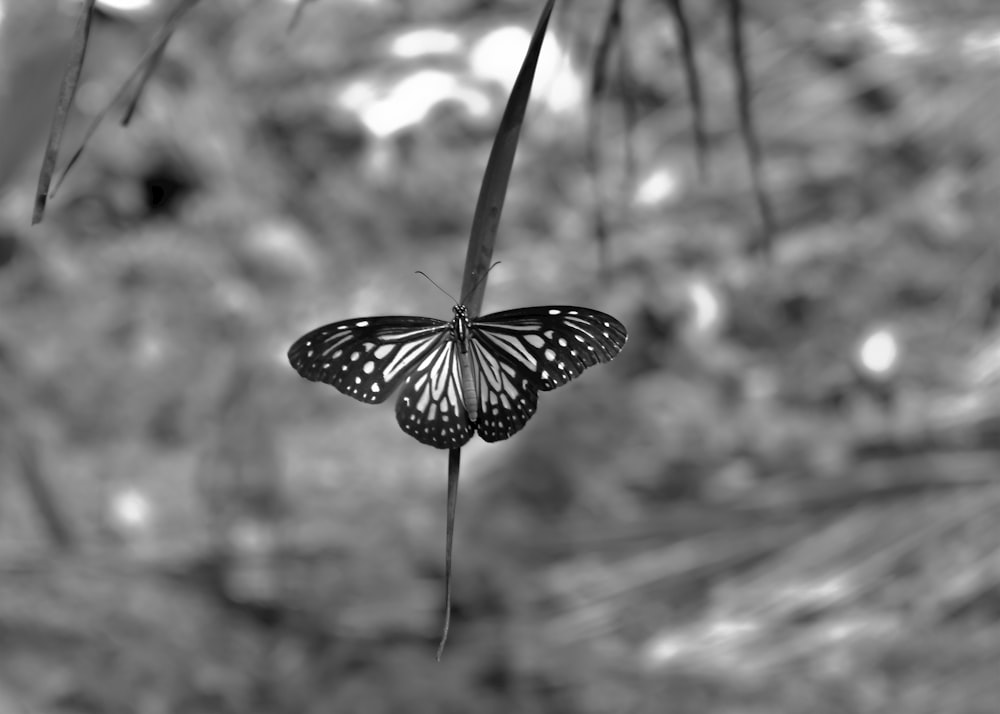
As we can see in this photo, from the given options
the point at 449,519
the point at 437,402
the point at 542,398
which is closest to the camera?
the point at 449,519

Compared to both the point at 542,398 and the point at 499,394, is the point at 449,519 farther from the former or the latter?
the point at 542,398

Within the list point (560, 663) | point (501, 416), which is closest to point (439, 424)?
point (501, 416)

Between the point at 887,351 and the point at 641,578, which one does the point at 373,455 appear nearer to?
the point at 641,578

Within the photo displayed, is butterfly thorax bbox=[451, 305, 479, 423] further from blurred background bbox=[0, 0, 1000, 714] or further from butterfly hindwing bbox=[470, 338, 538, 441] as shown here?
blurred background bbox=[0, 0, 1000, 714]

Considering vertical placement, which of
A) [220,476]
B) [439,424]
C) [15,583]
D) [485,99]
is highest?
[485,99]

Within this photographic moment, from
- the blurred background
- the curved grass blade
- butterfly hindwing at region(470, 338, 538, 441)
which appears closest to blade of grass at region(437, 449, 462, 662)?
the curved grass blade

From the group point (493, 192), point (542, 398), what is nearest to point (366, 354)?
point (493, 192)

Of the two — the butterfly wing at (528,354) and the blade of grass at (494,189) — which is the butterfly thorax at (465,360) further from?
the blade of grass at (494,189)
